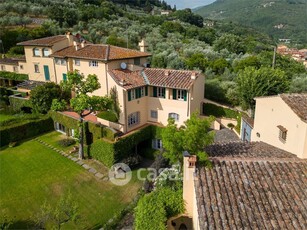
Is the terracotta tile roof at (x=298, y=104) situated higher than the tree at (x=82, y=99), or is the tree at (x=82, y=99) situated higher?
the terracotta tile roof at (x=298, y=104)

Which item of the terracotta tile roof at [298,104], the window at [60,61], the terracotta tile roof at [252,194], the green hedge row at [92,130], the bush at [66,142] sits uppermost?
the window at [60,61]

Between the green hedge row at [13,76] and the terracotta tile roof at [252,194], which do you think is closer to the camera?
the terracotta tile roof at [252,194]

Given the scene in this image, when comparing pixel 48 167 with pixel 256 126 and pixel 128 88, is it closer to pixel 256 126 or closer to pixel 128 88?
pixel 128 88

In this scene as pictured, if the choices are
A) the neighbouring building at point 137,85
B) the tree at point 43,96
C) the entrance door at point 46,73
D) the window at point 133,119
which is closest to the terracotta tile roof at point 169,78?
the neighbouring building at point 137,85

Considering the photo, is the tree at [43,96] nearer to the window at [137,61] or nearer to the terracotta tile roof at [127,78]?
the terracotta tile roof at [127,78]

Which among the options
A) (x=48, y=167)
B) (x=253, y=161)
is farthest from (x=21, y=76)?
(x=253, y=161)

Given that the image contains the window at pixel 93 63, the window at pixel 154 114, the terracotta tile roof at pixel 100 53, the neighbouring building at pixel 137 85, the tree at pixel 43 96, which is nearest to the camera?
the neighbouring building at pixel 137 85

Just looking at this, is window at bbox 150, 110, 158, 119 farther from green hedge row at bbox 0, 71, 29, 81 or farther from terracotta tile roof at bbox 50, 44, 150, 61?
green hedge row at bbox 0, 71, 29, 81
